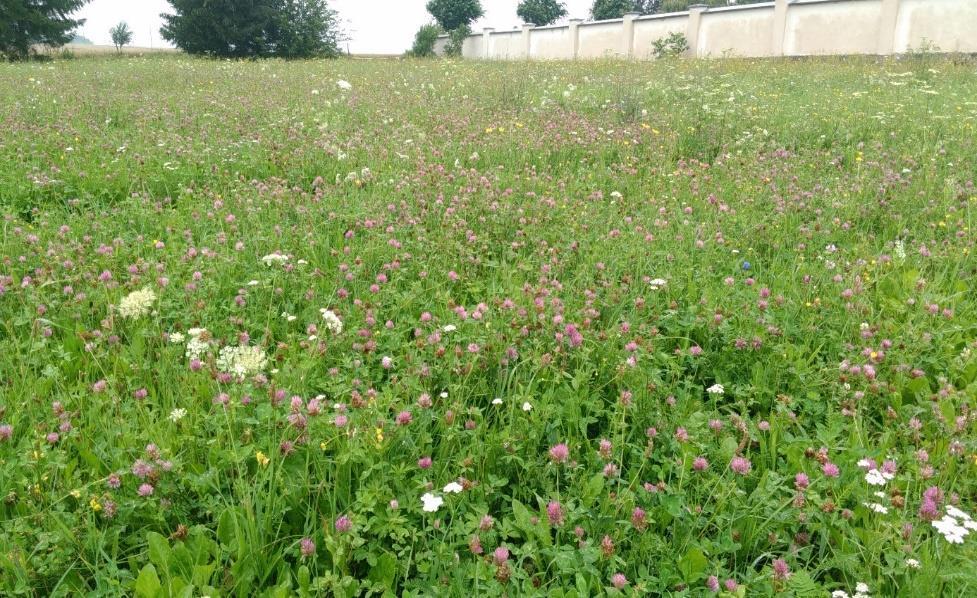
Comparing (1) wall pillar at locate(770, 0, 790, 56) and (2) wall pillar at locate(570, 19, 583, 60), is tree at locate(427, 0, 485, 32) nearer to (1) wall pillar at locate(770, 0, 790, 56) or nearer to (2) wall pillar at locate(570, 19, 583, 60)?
(2) wall pillar at locate(570, 19, 583, 60)

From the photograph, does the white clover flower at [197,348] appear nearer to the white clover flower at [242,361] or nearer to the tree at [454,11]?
the white clover flower at [242,361]

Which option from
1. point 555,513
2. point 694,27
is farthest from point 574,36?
point 555,513

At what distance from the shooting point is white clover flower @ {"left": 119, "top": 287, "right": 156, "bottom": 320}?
3.10 m

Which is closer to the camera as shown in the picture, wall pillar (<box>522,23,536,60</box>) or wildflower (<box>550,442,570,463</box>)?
wildflower (<box>550,442,570,463</box>)

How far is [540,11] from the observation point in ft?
252

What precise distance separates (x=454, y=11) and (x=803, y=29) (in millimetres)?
48298

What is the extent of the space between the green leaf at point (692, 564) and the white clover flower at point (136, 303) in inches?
104

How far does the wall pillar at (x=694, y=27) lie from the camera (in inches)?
1162

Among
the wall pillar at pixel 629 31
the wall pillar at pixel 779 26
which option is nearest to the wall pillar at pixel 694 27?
the wall pillar at pixel 779 26

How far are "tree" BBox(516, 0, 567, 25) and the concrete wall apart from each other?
146 ft

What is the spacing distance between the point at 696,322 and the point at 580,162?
3557 millimetres

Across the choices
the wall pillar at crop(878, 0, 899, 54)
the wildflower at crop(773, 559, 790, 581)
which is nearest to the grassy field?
the wildflower at crop(773, 559, 790, 581)

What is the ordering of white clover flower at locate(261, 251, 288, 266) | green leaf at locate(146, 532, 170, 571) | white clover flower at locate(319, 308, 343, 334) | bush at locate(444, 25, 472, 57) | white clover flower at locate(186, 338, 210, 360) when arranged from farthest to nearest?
1. bush at locate(444, 25, 472, 57)
2. white clover flower at locate(261, 251, 288, 266)
3. white clover flower at locate(319, 308, 343, 334)
4. white clover flower at locate(186, 338, 210, 360)
5. green leaf at locate(146, 532, 170, 571)

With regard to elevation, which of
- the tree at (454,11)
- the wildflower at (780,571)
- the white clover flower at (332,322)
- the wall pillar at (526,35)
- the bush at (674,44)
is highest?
the tree at (454,11)
